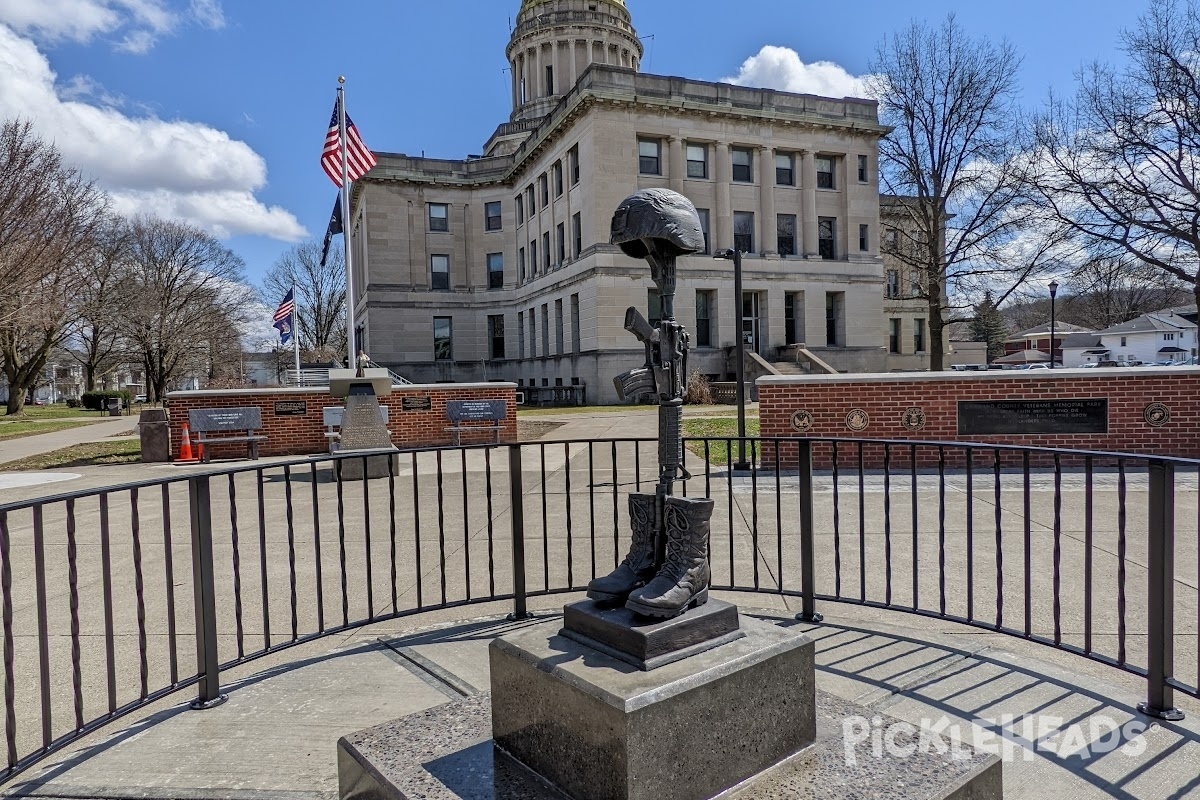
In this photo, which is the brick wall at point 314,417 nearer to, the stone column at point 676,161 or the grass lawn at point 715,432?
the grass lawn at point 715,432

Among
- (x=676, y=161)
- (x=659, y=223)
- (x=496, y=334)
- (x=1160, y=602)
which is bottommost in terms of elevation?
(x=1160, y=602)

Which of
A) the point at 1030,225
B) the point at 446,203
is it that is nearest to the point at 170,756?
the point at 1030,225

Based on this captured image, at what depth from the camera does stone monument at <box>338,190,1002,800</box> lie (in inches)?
87.2

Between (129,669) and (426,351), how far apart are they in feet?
139

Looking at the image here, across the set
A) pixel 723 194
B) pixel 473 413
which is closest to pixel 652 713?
pixel 473 413

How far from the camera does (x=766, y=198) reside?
36.6m

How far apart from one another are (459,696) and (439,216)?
45.4 meters

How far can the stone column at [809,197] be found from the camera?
122 feet

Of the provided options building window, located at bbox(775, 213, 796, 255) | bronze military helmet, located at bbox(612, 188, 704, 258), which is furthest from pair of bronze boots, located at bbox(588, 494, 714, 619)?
building window, located at bbox(775, 213, 796, 255)

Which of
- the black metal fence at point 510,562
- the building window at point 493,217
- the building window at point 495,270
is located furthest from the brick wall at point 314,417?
the building window at point 493,217

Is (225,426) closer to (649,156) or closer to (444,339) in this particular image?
(649,156)

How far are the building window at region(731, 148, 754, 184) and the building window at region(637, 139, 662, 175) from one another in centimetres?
440

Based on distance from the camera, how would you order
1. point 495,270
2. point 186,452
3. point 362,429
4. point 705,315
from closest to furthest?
1. point 362,429
2. point 186,452
3. point 705,315
4. point 495,270

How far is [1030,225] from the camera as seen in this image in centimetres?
2703
